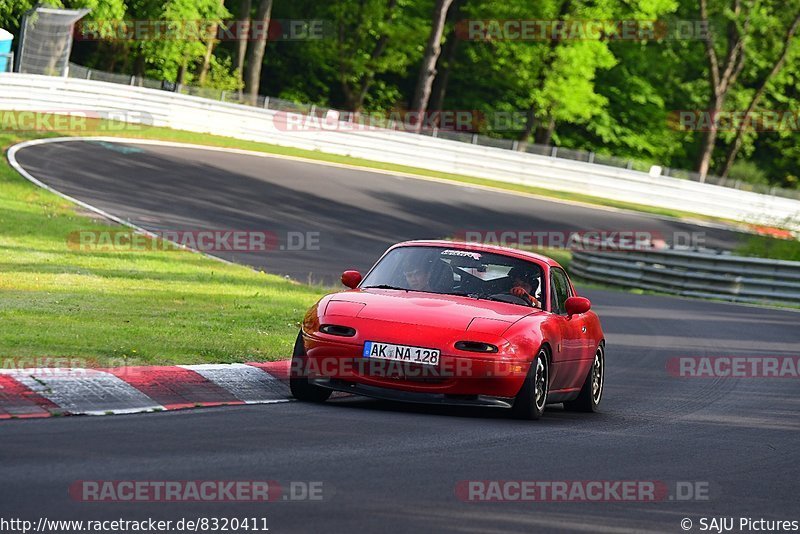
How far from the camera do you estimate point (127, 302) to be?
45.8 feet

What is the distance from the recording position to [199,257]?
2095 centimetres

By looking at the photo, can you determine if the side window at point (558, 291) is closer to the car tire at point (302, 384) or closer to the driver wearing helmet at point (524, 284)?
the driver wearing helmet at point (524, 284)

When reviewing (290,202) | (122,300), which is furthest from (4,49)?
(122,300)

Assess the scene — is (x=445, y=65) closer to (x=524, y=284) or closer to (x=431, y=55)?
(x=431, y=55)

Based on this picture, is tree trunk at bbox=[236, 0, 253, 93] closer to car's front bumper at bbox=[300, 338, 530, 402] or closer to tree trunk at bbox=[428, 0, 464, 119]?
tree trunk at bbox=[428, 0, 464, 119]

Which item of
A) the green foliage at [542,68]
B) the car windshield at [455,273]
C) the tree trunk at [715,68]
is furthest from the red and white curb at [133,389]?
the tree trunk at [715,68]

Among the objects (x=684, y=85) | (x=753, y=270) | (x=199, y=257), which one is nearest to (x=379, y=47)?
(x=684, y=85)

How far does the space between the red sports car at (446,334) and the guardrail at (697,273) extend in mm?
18122

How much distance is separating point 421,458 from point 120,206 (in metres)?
19.0

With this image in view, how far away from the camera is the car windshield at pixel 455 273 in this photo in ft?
35.3

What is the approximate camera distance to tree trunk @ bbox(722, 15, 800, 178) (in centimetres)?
6494

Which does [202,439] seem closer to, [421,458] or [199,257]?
[421,458]

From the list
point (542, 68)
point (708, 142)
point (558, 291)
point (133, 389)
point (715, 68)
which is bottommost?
point (133, 389)

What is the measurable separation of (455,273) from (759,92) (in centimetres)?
6014
